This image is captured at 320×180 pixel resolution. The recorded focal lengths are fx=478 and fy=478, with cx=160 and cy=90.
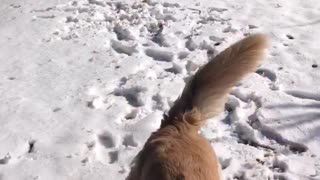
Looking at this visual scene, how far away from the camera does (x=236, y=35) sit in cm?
550

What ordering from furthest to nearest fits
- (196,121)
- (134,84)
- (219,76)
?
1. (134,84)
2. (196,121)
3. (219,76)

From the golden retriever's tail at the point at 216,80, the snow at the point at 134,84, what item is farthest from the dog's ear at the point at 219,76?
the snow at the point at 134,84

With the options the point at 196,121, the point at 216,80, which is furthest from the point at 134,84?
the point at 216,80

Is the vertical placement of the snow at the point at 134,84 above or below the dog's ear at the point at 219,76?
below

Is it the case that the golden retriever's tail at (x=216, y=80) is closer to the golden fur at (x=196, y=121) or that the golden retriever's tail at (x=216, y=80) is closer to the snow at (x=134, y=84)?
the golden fur at (x=196, y=121)

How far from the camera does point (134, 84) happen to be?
4.67m

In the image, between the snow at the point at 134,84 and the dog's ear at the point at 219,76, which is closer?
the dog's ear at the point at 219,76

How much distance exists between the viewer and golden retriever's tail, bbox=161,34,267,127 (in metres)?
2.71

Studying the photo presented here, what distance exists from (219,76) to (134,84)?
197 cm

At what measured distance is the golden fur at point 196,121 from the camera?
263 centimetres

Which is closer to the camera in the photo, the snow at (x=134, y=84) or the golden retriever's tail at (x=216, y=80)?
the golden retriever's tail at (x=216, y=80)

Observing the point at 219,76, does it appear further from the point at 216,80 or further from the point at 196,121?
the point at 196,121

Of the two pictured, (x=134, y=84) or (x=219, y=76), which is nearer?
(x=219, y=76)

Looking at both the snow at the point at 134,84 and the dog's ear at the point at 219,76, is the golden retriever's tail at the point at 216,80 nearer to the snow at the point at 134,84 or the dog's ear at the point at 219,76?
the dog's ear at the point at 219,76
